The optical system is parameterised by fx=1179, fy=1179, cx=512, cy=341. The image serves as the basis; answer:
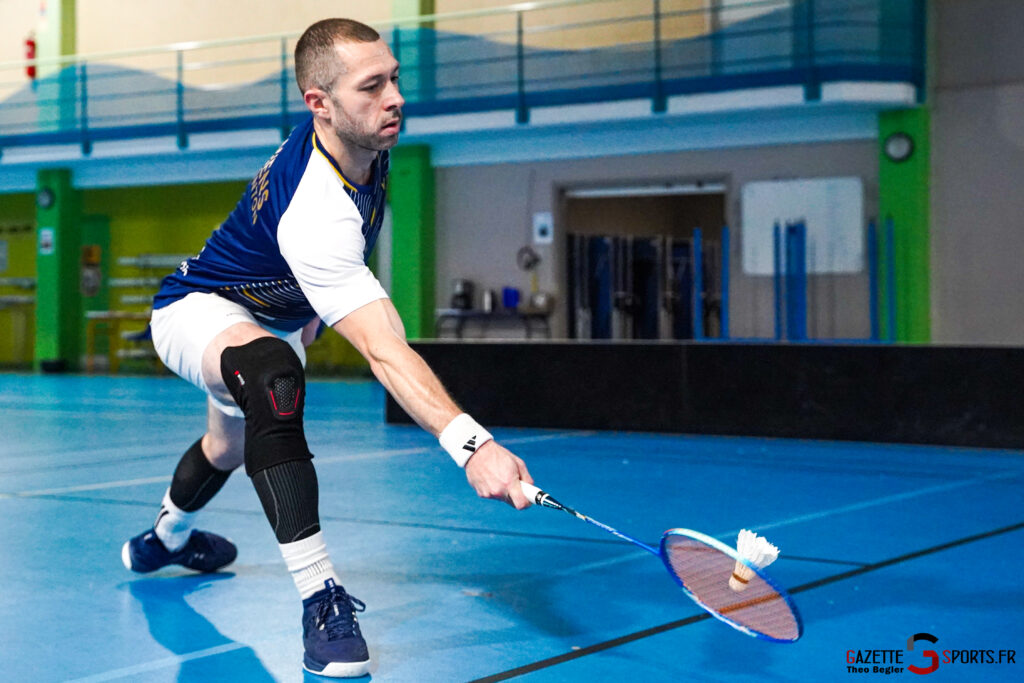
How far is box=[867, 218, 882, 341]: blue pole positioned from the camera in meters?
13.2

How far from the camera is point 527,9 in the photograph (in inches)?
563

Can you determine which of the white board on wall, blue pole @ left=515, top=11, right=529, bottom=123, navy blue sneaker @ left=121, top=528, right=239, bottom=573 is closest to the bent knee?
navy blue sneaker @ left=121, top=528, right=239, bottom=573

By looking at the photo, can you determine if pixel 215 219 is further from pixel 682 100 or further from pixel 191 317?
pixel 191 317

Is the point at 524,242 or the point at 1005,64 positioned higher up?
the point at 1005,64

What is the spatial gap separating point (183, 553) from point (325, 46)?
161 centimetres

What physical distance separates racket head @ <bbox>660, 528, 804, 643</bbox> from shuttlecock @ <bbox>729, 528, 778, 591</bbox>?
24 mm

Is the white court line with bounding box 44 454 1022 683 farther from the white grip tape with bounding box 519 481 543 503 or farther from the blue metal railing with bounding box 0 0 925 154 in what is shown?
the blue metal railing with bounding box 0 0 925 154

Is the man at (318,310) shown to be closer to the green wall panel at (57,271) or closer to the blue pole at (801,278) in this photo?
the blue pole at (801,278)

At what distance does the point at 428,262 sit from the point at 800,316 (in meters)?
5.19

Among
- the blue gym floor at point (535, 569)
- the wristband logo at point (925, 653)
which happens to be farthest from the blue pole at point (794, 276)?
the wristband logo at point (925, 653)

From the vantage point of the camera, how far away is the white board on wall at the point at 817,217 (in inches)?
539

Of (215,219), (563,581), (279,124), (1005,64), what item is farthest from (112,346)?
(563,581)

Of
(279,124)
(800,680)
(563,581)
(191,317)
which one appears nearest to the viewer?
(800,680)

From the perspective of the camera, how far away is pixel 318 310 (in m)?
2.52
